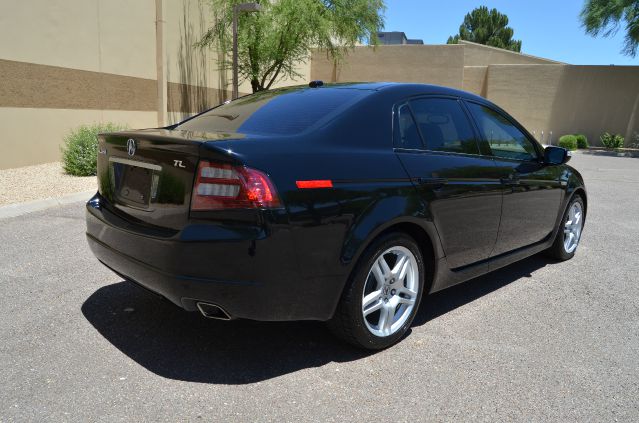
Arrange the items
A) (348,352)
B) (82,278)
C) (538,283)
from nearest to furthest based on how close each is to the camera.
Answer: (348,352) → (82,278) → (538,283)

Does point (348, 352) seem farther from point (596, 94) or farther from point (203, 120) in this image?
point (596, 94)

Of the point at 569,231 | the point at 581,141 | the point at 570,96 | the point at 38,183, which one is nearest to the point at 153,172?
the point at 569,231

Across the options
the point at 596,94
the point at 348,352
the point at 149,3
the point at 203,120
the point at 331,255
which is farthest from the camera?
the point at 596,94

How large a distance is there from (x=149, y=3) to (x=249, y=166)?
13227 mm

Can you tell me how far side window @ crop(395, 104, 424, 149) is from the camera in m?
3.58

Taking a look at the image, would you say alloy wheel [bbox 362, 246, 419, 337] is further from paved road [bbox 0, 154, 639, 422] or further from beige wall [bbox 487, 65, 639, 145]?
beige wall [bbox 487, 65, 639, 145]

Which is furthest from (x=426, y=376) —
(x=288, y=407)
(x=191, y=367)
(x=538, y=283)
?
(x=538, y=283)

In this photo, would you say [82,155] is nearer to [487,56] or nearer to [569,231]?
[569,231]

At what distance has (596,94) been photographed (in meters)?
32.9

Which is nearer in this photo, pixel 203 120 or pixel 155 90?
pixel 203 120

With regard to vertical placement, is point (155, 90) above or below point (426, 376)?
above

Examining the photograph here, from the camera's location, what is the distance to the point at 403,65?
1389 inches

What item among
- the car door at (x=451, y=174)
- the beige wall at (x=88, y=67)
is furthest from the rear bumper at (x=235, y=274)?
the beige wall at (x=88, y=67)

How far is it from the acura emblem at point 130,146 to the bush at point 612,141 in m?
33.8
